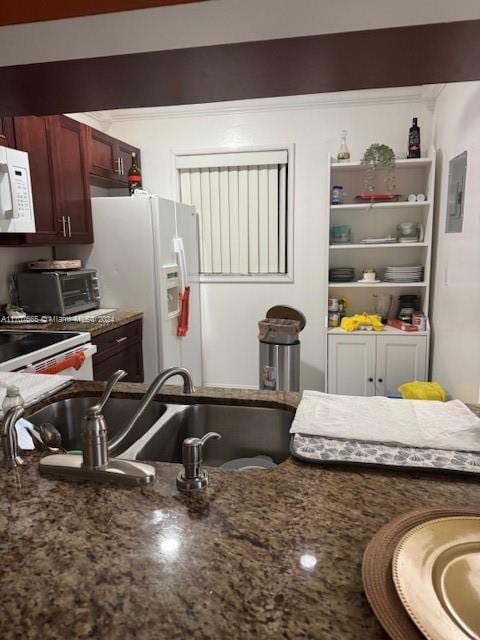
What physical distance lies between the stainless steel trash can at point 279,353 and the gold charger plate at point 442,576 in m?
2.58

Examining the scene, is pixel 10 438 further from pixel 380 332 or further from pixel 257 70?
pixel 380 332

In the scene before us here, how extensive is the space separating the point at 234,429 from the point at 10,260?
2.36m

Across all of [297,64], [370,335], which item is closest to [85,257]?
[370,335]

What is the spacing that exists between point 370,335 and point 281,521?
9.41ft

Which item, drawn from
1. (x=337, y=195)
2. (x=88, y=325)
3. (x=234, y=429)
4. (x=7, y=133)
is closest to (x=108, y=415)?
(x=234, y=429)

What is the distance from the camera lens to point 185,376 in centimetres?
124

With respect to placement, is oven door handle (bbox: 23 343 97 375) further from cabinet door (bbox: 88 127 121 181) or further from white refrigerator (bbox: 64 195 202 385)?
cabinet door (bbox: 88 127 121 181)

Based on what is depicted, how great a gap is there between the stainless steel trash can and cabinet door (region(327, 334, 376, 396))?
0.36 metres

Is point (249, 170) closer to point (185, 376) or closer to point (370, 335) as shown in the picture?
point (370, 335)

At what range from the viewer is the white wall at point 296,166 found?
11.9ft

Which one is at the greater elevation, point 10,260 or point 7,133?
point 7,133

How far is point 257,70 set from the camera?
837mm

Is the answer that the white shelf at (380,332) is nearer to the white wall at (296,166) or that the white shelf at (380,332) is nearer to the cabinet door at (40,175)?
the white wall at (296,166)

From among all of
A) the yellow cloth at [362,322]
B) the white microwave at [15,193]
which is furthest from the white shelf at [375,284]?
the white microwave at [15,193]
